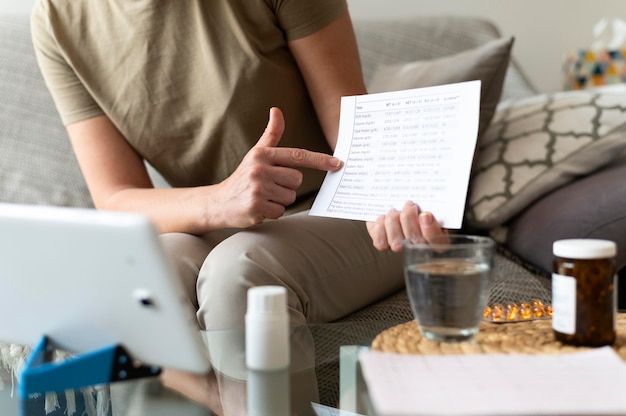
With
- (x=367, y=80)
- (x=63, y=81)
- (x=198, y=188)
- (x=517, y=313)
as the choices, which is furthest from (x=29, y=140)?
(x=517, y=313)

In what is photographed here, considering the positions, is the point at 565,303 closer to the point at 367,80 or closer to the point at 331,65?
the point at 331,65

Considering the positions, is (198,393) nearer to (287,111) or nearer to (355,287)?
(355,287)

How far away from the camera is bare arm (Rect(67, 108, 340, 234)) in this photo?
1.07 m

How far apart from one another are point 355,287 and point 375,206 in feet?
0.84

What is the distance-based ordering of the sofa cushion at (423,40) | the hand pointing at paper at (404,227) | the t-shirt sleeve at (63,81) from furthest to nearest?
the sofa cushion at (423,40) → the t-shirt sleeve at (63,81) → the hand pointing at paper at (404,227)

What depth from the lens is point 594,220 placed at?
1.28 metres

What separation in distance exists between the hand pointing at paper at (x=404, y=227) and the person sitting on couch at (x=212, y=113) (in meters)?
0.18

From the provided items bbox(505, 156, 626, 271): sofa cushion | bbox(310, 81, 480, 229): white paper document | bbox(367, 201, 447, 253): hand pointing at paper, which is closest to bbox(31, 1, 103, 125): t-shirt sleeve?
bbox(310, 81, 480, 229): white paper document

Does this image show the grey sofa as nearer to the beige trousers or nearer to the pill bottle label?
the beige trousers

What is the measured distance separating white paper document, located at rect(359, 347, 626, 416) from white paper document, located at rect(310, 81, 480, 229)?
197mm

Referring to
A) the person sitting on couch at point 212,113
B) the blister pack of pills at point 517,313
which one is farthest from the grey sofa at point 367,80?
the blister pack of pills at point 517,313

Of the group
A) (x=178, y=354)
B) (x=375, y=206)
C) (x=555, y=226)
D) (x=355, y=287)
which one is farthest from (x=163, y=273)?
(x=555, y=226)

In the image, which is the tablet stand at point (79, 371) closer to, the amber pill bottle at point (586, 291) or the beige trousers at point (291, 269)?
the beige trousers at point (291, 269)

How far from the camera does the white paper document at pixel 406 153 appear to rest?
2.87ft
